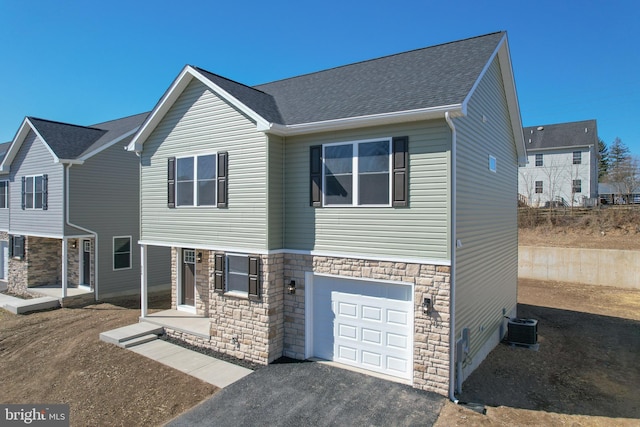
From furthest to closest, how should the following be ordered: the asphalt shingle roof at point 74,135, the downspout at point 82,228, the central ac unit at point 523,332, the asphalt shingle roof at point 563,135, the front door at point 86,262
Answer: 1. the asphalt shingle roof at point 563,135
2. the front door at point 86,262
3. the asphalt shingle roof at point 74,135
4. the downspout at point 82,228
5. the central ac unit at point 523,332

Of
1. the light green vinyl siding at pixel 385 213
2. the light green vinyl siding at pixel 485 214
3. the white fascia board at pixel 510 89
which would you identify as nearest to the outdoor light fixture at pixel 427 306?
the light green vinyl siding at pixel 485 214

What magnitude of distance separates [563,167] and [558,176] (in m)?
0.95

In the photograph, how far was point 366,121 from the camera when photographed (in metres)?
Answer: 7.94

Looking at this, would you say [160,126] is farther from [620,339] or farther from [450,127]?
[620,339]

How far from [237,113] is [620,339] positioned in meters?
13.4

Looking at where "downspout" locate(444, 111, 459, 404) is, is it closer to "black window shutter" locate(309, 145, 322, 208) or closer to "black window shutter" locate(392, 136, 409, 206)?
"black window shutter" locate(392, 136, 409, 206)

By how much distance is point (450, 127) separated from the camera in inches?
286

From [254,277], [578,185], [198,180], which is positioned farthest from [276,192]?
[578,185]

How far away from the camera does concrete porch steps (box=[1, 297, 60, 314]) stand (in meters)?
14.3

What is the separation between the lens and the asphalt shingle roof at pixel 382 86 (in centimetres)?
789

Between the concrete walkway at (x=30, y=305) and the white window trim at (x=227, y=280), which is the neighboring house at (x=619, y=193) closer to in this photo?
the white window trim at (x=227, y=280)

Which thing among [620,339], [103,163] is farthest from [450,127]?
[103,163]

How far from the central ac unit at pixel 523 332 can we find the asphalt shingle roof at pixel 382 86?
23.9 ft

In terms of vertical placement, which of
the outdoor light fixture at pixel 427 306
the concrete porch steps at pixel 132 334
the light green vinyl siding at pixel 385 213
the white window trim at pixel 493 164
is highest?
the white window trim at pixel 493 164
